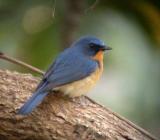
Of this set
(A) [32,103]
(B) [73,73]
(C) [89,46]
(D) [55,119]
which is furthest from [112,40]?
(A) [32,103]

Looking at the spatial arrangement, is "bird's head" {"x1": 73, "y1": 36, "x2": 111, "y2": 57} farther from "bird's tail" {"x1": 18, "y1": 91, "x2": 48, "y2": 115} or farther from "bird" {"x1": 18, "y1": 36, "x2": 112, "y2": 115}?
"bird's tail" {"x1": 18, "y1": 91, "x2": 48, "y2": 115}

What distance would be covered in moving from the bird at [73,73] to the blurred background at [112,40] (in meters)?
1.61

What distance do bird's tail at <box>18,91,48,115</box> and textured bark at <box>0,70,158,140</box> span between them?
95 millimetres

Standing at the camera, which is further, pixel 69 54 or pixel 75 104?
pixel 69 54

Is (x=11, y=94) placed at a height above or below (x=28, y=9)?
below

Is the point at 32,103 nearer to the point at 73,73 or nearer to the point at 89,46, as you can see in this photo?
the point at 73,73

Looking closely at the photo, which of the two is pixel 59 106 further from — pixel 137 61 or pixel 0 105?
pixel 137 61

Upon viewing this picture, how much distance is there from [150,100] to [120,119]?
8.47ft

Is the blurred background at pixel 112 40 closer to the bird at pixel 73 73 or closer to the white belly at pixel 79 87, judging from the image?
the bird at pixel 73 73

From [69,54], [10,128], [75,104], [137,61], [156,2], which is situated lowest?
[10,128]

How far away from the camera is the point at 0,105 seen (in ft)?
19.2

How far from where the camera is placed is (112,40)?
8.90 meters

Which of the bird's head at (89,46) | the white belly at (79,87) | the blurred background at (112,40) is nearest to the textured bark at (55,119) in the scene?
the white belly at (79,87)

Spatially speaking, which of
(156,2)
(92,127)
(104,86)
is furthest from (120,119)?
(156,2)
